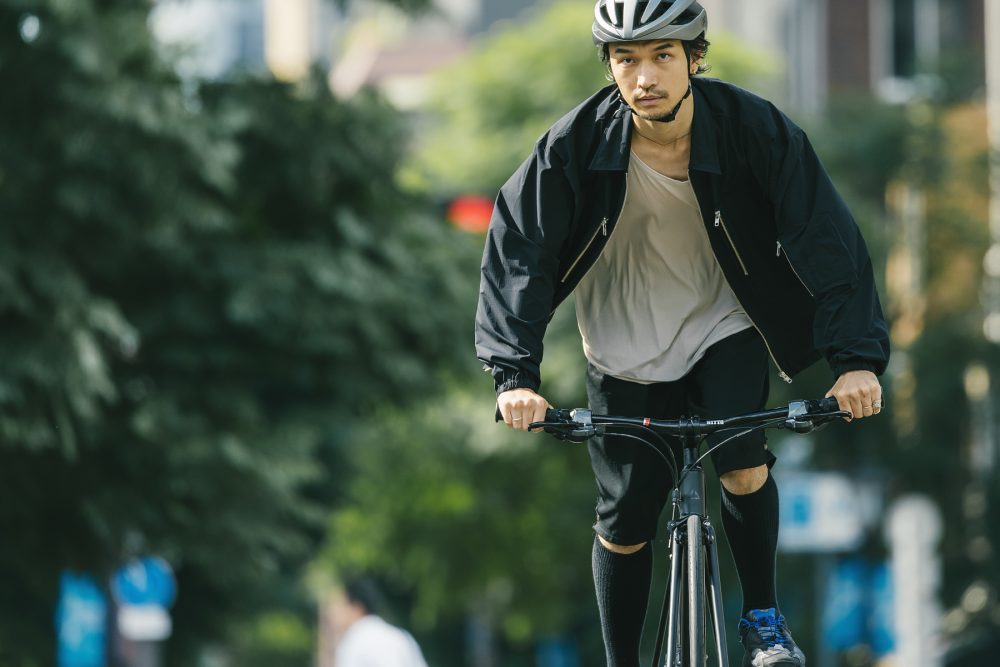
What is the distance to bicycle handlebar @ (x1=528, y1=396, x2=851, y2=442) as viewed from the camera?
16.7ft

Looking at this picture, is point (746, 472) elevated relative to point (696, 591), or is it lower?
elevated

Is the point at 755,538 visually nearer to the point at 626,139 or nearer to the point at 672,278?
the point at 672,278

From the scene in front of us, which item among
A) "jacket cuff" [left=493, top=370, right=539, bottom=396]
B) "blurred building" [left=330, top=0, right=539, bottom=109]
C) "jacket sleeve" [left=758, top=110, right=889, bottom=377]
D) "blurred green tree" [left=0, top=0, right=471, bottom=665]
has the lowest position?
"jacket cuff" [left=493, top=370, right=539, bottom=396]

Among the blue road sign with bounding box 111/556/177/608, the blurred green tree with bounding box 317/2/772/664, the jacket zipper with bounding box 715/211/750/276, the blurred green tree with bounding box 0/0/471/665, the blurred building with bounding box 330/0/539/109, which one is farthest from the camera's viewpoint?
the blurred building with bounding box 330/0/539/109

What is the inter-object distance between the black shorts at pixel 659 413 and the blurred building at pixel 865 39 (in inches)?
1012

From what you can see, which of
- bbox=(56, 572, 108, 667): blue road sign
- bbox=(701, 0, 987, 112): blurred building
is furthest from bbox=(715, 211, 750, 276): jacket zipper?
bbox=(701, 0, 987, 112): blurred building

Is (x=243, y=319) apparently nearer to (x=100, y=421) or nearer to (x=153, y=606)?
(x=100, y=421)

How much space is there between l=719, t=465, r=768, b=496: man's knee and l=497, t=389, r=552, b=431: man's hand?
0.67 meters

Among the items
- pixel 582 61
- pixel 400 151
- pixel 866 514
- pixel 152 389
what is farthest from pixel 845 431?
pixel 582 61

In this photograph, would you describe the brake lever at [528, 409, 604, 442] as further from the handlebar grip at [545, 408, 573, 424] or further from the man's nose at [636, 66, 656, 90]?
the man's nose at [636, 66, 656, 90]

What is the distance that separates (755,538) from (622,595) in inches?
18.1

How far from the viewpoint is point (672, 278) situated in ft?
18.5

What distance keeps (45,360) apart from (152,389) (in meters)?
1.33

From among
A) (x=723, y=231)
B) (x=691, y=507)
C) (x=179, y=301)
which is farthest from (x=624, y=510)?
(x=179, y=301)
